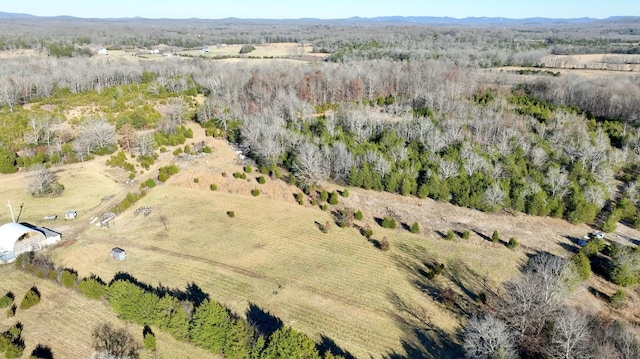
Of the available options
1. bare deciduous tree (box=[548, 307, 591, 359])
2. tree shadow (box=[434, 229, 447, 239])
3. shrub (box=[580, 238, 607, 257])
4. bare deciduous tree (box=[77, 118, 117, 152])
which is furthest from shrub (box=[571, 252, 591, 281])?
bare deciduous tree (box=[77, 118, 117, 152])

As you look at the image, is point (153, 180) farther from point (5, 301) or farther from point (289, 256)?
point (289, 256)

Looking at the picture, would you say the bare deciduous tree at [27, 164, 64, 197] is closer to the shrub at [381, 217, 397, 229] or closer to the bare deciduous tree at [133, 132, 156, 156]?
the bare deciduous tree at [133, 132, 156, 156]

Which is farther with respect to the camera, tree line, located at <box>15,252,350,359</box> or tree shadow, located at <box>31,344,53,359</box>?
tree shadow, located at <box>31,344,53,359</box>

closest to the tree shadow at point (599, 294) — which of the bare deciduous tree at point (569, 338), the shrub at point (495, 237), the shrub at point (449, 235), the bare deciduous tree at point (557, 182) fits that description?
the bare deciduous tree at point (569, 338)

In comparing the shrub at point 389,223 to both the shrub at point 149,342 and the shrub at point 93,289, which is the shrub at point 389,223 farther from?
the shrub at point 93,289

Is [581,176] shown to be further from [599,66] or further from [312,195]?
[599,66]

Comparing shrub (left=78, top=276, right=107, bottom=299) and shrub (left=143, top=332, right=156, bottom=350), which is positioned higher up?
shrub (left=78, top=276, right=107, bottom=299)

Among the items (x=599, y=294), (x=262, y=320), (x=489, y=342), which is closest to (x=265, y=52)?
(x=262, y=320)
